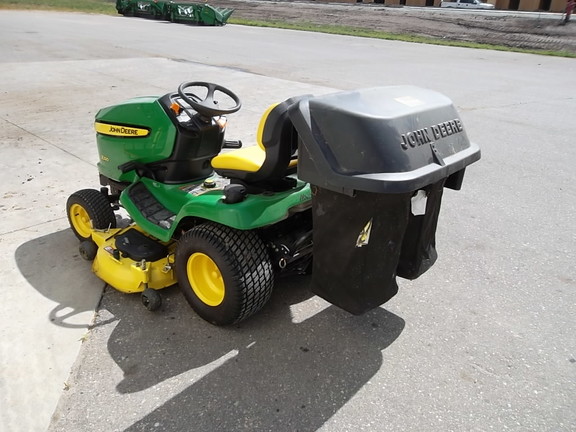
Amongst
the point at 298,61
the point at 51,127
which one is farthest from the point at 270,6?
the point at 51,127

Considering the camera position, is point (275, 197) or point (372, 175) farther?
point (275, 197)

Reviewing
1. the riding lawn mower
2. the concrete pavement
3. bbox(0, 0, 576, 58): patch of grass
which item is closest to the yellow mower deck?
the riding lawn mower

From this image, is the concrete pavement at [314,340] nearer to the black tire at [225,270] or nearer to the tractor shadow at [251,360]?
the tractor shadow at [251,360]

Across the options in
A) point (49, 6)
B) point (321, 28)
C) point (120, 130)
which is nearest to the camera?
point (120, 130)

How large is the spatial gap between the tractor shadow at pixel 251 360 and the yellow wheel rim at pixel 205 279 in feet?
0.48

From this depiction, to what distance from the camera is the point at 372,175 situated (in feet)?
5.93

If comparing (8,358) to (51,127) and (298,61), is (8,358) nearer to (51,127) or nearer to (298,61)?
(51,127)

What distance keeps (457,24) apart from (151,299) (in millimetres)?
26700

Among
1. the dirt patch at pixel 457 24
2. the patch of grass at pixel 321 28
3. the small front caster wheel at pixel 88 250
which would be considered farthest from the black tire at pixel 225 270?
the dirt patch at pixel 457 24

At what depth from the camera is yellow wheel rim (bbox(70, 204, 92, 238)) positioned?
3.34 m

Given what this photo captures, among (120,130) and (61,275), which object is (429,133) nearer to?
(120,130)

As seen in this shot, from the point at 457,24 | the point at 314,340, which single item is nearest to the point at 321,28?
the point at 457,24

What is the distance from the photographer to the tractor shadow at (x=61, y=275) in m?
2.70

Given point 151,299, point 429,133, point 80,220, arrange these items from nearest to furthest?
point 429,133 < point 151,299 < point 80,220
